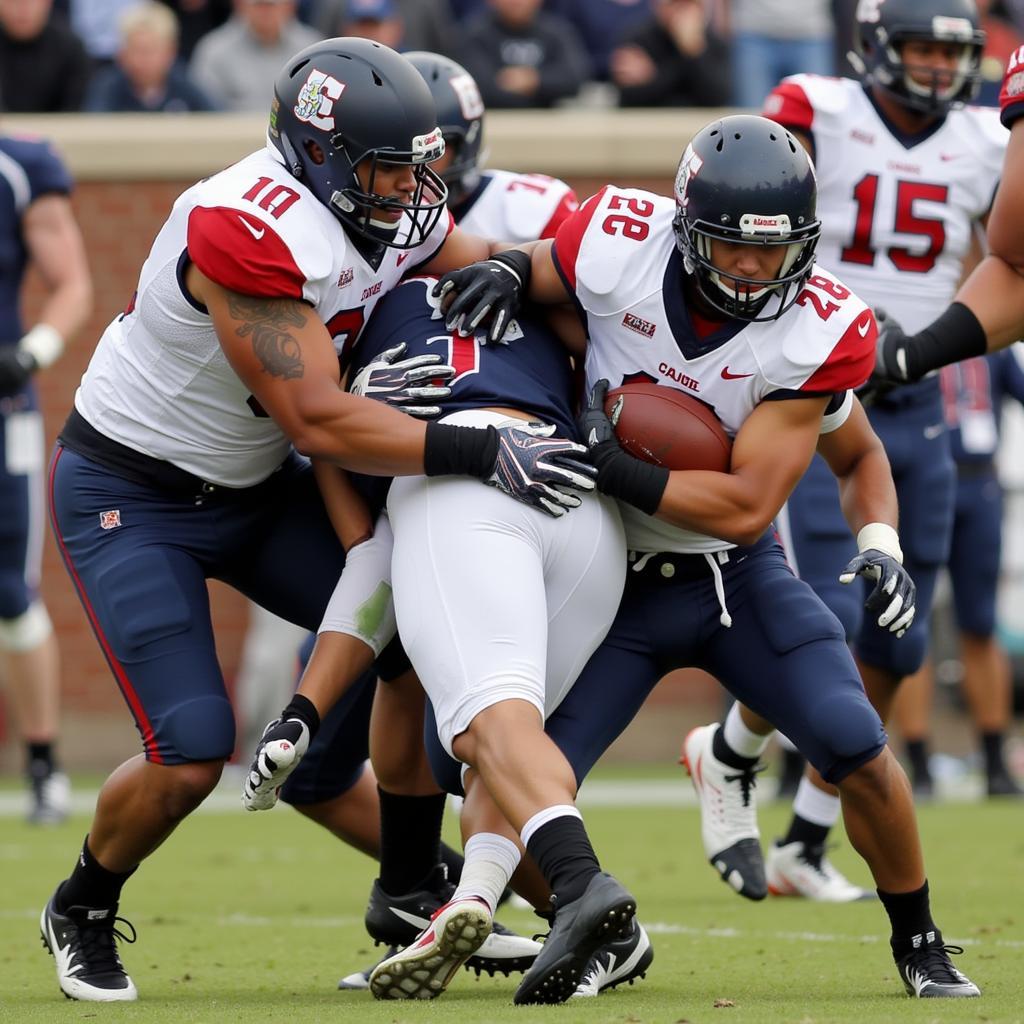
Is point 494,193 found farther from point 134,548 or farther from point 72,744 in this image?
point 72,744

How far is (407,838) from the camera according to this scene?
4445 mm

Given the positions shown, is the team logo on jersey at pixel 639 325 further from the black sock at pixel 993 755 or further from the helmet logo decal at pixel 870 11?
the black sock at pixel 993 755

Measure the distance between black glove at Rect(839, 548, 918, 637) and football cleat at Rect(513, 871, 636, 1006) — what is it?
31.2 inches

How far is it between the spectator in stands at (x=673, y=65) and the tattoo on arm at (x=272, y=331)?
6.99 meters

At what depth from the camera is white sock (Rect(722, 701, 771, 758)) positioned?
5.16 meters

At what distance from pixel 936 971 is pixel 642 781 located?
5.68 m

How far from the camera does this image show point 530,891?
4184mm

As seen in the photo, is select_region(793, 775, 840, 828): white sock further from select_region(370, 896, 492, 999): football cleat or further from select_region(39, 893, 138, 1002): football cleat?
select_region(39, 893, 138, 1002): football cleat

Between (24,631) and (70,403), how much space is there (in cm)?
284

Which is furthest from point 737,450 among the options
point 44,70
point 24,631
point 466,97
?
point 44,70

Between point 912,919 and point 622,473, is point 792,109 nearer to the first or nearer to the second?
point 622,473

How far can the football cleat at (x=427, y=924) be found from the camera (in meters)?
4.27

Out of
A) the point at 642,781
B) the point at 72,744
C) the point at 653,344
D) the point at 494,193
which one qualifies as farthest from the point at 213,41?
the point at 653,344

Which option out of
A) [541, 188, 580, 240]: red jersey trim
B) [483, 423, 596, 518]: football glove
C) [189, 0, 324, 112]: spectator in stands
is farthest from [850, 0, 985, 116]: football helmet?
[189, 0, 324, 112]: spectator in stands
